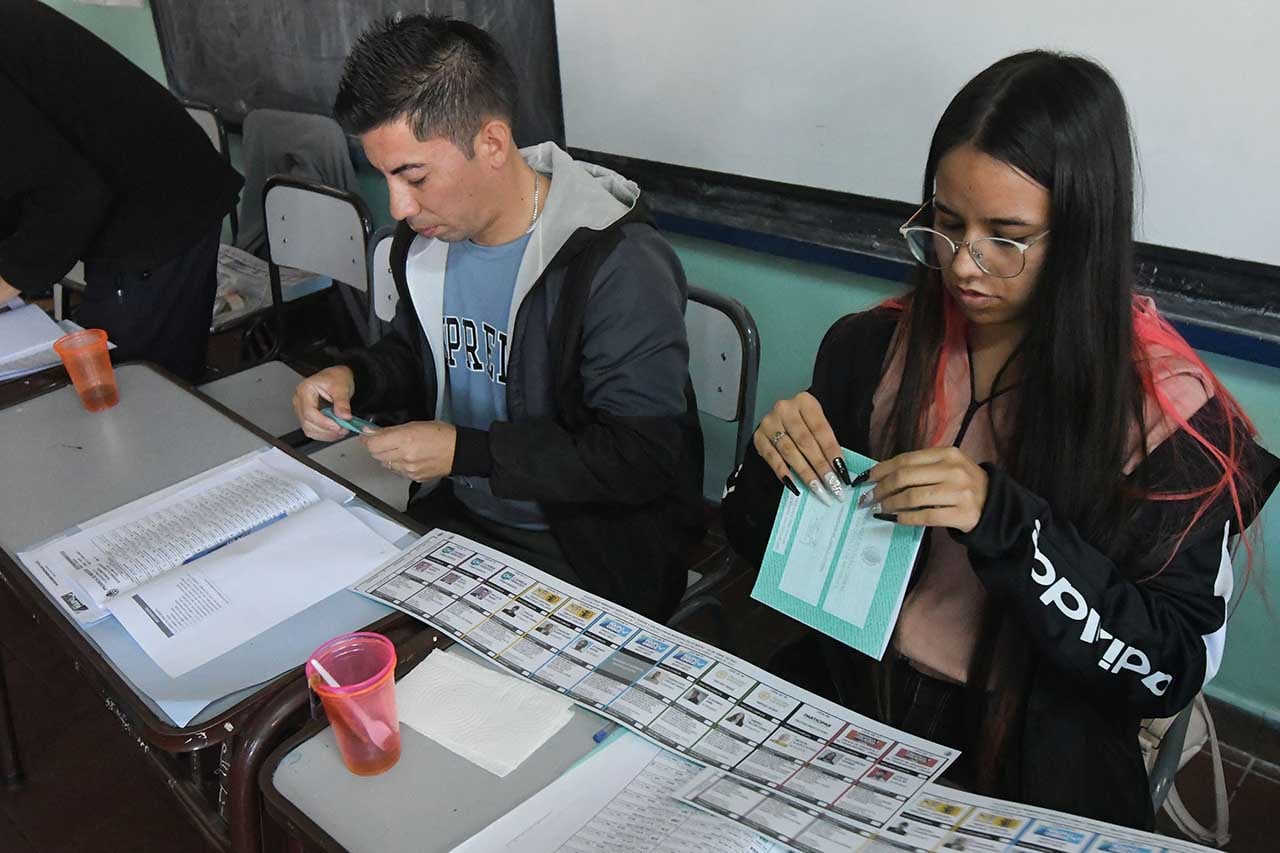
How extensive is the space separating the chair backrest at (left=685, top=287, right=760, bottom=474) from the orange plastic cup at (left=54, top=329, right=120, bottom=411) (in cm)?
98

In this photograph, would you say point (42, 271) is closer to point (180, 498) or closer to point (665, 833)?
point (180, 498)

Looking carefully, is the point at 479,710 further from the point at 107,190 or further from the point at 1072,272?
the point at 107,190

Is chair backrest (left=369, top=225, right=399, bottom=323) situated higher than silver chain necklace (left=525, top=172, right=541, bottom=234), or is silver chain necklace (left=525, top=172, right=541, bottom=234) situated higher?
silver chain necklace (left=525, top=172, right=541, bottom=234)

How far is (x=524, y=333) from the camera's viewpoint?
1.49 metres

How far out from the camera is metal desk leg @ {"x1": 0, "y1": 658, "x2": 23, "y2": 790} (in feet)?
5.99

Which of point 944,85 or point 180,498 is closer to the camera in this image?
point 180,498

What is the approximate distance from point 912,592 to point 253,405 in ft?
4.96

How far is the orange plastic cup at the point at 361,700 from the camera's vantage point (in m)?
0.87

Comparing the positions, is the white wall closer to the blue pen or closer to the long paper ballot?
the long paper ballot

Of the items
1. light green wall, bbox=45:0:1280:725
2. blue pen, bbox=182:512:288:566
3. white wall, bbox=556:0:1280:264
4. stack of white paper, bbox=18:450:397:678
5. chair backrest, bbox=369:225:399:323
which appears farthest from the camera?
chair backrest, bbox=369:225:399:323

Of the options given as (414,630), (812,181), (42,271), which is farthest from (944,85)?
(42,271)

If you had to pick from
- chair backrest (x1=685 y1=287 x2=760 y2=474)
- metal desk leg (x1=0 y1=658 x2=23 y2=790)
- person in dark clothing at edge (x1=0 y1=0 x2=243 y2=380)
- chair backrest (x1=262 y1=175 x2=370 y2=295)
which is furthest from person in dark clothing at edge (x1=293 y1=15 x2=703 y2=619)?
metal desk leg (x1=0 y1=658 x2=23 y2=790)

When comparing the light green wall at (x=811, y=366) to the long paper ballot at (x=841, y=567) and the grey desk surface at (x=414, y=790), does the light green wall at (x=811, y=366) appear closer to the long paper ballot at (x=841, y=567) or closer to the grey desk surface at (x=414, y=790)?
the long paper ballot at (x=841, y=567)

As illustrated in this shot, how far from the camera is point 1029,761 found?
1.06 m
